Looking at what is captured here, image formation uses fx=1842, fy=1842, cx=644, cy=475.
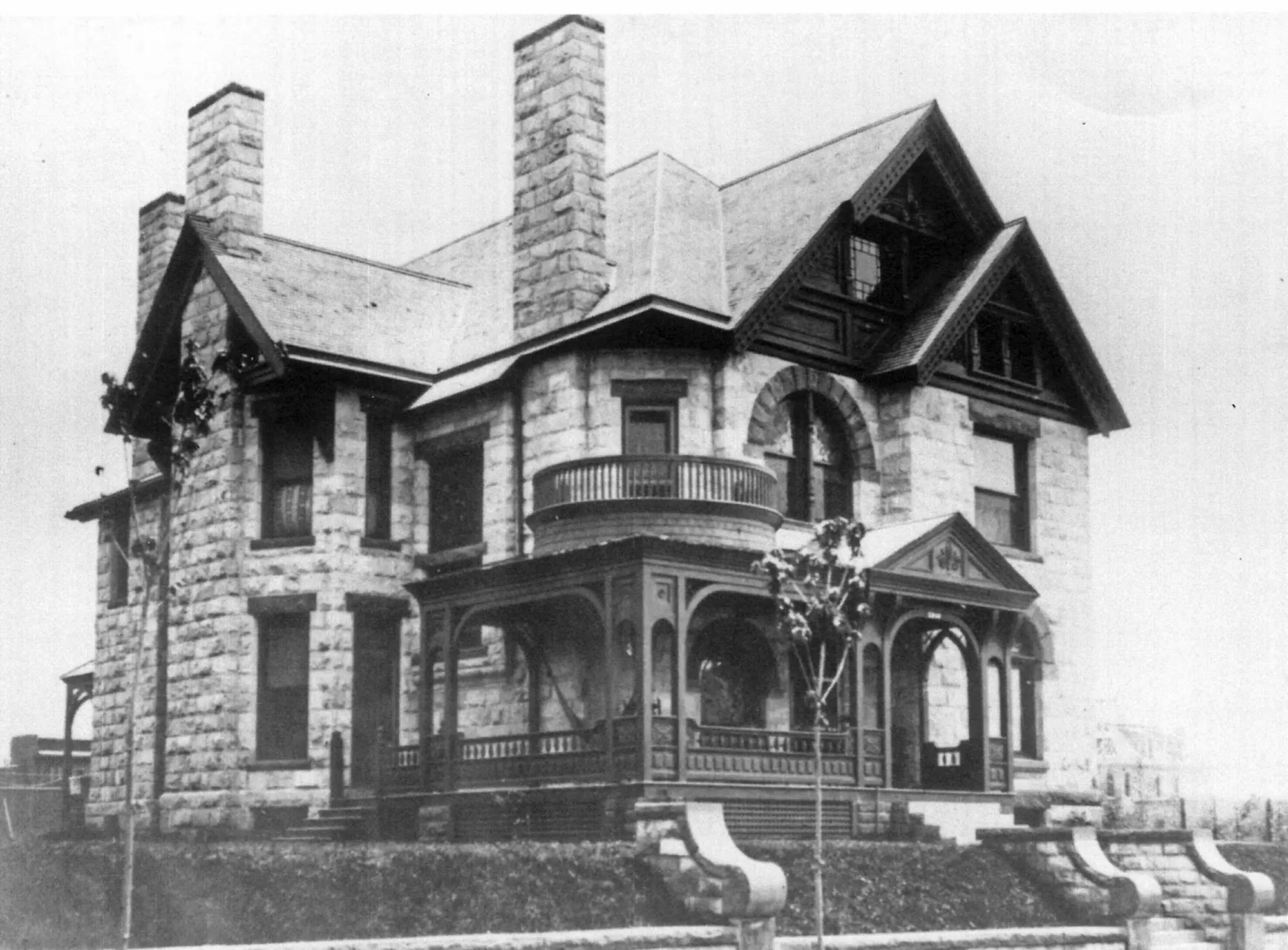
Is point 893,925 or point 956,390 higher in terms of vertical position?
point 956,390

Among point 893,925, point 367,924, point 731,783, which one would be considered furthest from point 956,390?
point 367,924

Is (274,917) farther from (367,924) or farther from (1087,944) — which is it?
(1087,944)

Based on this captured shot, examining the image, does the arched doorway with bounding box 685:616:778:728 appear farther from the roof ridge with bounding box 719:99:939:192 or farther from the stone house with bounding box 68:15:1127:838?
the roof ridge with bounding box 719:99:939:192

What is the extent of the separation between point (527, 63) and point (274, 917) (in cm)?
1422

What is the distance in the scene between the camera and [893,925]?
766 inches

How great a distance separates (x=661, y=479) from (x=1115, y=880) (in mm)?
7433

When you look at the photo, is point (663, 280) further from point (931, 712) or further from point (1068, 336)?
point (1068, 336)

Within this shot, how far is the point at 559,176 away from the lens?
1068 inches

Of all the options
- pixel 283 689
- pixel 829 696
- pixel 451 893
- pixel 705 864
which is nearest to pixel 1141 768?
pixel 829 696

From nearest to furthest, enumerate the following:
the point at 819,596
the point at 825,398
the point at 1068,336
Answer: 1. the point at 819,596
2. the point at 825,398
3. the point at 1068,336

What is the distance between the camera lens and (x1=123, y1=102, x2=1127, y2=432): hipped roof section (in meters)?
26.4

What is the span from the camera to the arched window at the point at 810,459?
2675 centimetres

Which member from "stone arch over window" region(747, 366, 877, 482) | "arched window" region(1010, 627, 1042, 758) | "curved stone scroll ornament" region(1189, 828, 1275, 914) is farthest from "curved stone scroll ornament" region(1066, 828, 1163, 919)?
"stone arch over window" region(747, 366, 877, 482)

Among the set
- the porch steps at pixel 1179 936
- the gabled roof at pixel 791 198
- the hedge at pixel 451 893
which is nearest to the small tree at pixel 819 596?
the hedge at pixel 451 893
